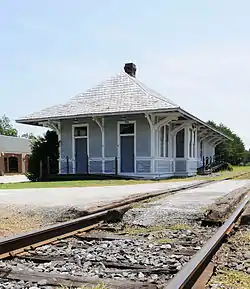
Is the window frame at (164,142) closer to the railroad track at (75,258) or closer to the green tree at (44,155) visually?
the green tree at (44,155)

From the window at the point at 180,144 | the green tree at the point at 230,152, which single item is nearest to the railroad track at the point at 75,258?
the window at the point at 180,144

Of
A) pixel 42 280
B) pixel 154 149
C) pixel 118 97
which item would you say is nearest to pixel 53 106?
pixel 118 97

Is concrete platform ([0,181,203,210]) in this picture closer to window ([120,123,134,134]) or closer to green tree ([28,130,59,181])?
window ([120,123,134,134])

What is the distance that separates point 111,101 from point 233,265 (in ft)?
57.9

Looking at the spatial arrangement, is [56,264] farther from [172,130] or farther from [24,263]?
[172,130]

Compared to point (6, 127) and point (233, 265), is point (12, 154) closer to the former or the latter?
point (233, 265)

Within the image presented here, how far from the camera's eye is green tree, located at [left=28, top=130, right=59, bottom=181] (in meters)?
21.6

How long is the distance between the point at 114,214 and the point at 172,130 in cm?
1656

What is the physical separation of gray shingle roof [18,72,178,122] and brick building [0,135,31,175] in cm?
1658

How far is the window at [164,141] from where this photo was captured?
2063 centimetres

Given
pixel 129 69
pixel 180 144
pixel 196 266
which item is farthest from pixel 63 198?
pixel 129 69

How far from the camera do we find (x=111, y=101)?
67.6ft

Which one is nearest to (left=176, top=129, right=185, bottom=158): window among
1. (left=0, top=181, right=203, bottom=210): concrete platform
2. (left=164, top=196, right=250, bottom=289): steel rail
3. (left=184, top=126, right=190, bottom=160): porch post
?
(left=184, top=126, right=190, bottom=160): porch post

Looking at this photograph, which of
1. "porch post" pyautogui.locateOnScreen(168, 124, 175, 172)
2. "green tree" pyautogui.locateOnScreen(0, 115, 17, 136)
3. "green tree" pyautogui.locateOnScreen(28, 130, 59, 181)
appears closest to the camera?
"green tree" pyautogui.locateOnScreen(28, 130, 59, 181)
